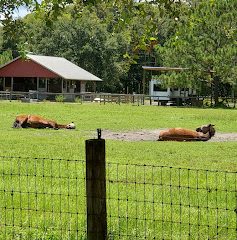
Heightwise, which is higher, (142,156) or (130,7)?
(130,7)

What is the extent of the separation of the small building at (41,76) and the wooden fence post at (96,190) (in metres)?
53.8

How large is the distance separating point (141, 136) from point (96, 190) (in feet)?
52.5

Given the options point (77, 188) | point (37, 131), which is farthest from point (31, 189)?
point (37, 131)

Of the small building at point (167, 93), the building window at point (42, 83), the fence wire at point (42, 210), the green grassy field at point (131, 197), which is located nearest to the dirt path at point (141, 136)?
the green grassy field at point (131, 197)

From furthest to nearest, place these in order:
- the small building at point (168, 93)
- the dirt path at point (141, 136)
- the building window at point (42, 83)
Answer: the building window at point (42, 83) < the small building at point (168, 93) < the dirt path at point (141, 136)

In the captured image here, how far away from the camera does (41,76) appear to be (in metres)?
60.6

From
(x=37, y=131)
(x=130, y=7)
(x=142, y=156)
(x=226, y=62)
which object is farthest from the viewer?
(x=226, y=62)

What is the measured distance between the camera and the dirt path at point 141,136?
21.0 metres

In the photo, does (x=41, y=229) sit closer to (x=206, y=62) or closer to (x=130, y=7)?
(x=130, y=7)

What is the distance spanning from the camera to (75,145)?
58.9 feet

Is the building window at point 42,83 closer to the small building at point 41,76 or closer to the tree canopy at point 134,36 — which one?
the small building at point 41,76

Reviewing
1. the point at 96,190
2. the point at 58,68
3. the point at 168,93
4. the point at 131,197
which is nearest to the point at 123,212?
the point at 131,197

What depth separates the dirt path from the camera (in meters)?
21.0

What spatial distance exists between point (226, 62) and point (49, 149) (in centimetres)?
3648
